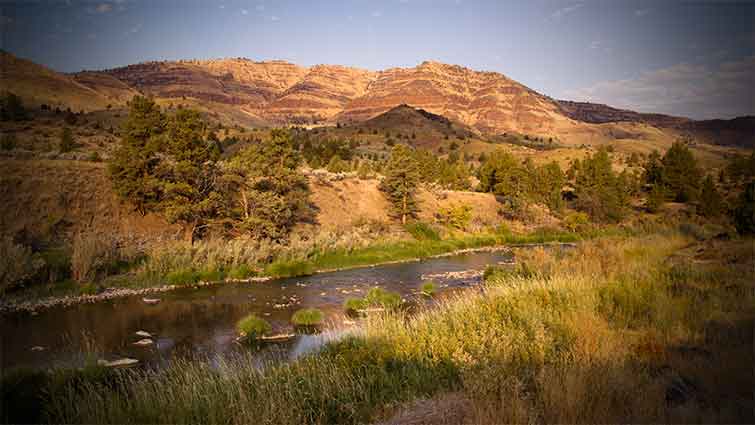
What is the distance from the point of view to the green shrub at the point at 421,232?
3581 cm

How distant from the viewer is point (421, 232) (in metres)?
36.3

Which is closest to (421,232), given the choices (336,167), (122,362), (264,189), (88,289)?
(264,189)

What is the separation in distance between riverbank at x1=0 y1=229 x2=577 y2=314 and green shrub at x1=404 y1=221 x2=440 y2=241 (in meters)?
1.07

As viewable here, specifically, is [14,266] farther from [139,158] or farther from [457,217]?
[457,217]

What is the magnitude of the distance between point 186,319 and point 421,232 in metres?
22.7

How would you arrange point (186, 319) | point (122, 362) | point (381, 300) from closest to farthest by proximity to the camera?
point (122, 362), point (186, 319), point (381, 300)

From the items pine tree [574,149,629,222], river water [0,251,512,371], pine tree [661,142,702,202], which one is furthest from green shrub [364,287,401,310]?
pine tree [661,142,702,202]

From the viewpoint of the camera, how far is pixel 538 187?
4997cm

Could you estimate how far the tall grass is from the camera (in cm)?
472

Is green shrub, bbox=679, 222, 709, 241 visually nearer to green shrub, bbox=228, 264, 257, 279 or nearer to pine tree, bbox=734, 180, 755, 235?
pine tree, bbox=734, 180, 755, 235

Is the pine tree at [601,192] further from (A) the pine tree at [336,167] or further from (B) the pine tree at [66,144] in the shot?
(B) the pine tree at [66,144]

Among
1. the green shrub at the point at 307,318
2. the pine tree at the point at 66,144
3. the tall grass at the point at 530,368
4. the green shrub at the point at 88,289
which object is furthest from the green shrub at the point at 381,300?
the pine tree at the point at 66,144

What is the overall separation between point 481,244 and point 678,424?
33432mm

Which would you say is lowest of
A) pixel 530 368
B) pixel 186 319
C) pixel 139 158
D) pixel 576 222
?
pixel 186 319
